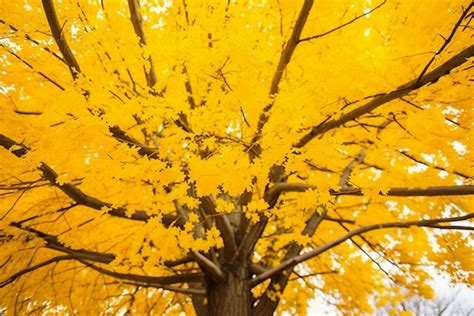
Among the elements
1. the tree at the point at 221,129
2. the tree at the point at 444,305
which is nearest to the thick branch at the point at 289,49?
the tree at the point at 221,129

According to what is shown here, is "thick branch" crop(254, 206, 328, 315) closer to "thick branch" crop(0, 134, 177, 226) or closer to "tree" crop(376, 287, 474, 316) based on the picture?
"thick branch" crop(0, 134, 177, 226)

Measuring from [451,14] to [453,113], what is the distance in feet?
4.46

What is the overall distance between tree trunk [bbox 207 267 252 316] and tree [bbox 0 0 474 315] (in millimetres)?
17

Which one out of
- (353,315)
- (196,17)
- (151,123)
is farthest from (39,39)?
(353,315)

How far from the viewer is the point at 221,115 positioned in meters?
3.01

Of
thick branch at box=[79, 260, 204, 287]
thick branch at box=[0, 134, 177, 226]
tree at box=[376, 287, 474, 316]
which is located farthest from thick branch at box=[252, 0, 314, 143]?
tree at box=[376, 287, 474, 316]

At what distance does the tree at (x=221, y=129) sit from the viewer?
2625 millimetres

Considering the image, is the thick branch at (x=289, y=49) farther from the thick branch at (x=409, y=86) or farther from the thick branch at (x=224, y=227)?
the thick branch at (x=224, y=227)

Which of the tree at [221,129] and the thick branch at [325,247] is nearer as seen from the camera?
the tree at [221,129]

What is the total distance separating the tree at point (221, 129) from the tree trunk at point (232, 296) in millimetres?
17

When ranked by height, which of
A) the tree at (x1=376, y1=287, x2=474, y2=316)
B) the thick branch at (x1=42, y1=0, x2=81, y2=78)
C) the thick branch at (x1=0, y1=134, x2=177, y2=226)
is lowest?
the thick branch at (x1=0, y1=134, x2=177, y2=226)

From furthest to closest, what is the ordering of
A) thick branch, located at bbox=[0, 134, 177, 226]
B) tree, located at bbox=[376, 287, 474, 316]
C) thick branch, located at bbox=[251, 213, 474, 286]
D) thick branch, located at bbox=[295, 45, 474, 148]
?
tree, located at bbox=[376, 287, 474, 316], thick branch, located at bbox=[251, 213, 474, 286], thick branch, located at bbox=[0, 134, 177, 226], thick branch, located at bbox=[295, 45, 474, 148]

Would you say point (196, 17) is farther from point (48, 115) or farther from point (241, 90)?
point (48, 115)

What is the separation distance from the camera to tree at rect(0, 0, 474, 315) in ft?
8.61
